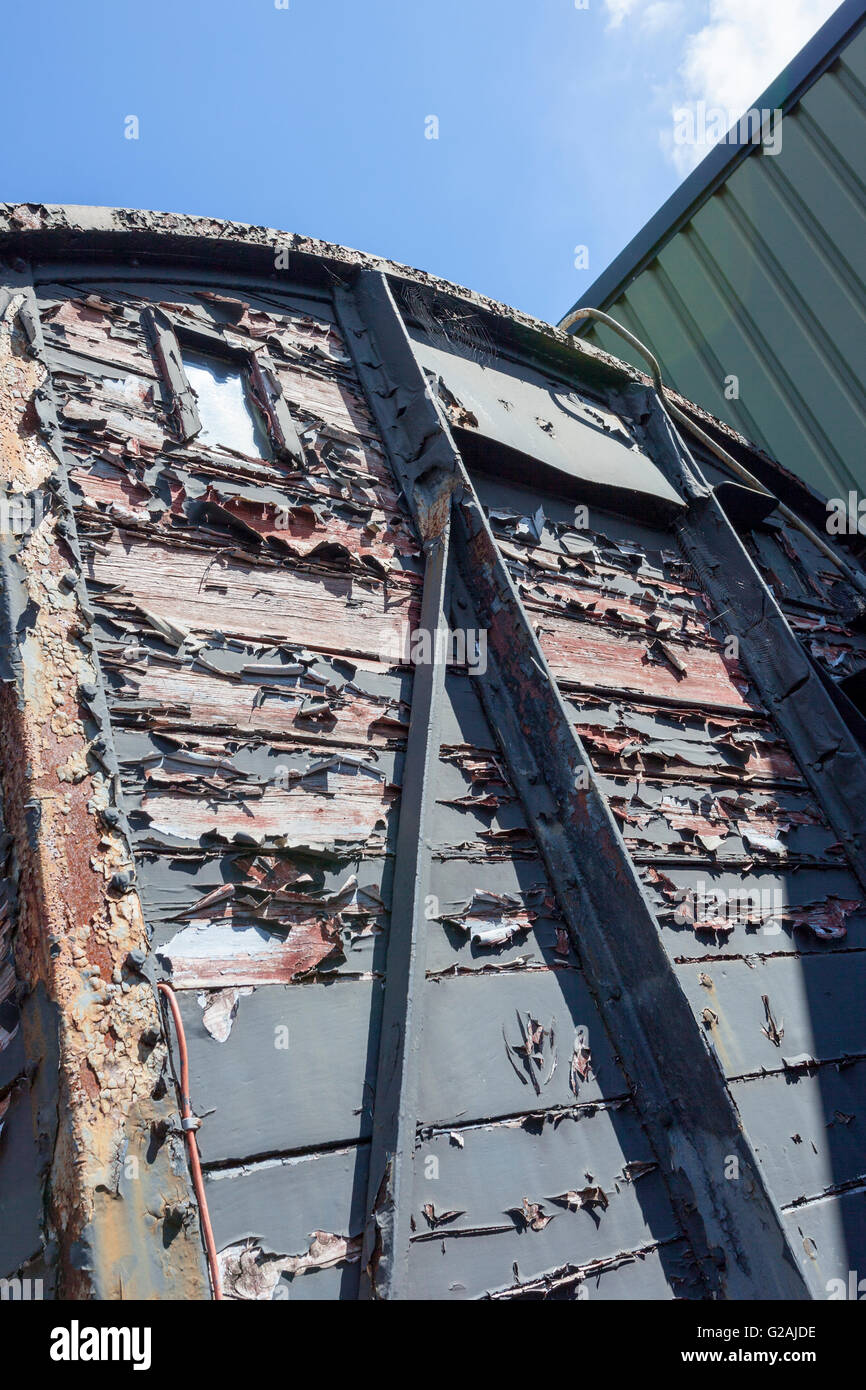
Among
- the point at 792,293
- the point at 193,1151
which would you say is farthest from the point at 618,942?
the point at 792,293

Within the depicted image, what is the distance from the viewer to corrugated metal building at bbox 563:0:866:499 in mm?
5508

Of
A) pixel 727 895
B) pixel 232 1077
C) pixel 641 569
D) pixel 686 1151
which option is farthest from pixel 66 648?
pixel 641 569

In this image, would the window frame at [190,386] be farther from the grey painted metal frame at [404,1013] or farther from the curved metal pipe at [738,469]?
the curved metal pipe at [738,469]

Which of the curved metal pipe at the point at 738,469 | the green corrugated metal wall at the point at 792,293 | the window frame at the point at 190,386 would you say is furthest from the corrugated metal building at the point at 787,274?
the window frame at the point at 190,386

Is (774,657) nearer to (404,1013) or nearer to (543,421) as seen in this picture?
(543,421)

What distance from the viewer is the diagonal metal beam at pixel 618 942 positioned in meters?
1.81

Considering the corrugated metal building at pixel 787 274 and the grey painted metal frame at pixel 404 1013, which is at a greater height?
the corrugated metal building at pixel 787 274

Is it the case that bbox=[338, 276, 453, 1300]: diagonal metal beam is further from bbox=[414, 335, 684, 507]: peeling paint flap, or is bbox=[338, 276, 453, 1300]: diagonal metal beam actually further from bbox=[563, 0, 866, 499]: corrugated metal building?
bbox=[563, 0, 866, 499]: corrugated metal building

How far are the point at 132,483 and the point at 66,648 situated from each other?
2.68 feet

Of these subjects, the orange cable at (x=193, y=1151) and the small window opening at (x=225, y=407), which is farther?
the small window opening at (x=225, y=407)

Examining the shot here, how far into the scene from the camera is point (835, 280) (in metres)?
5.56

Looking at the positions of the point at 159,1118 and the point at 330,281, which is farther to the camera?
the point at 330,281
